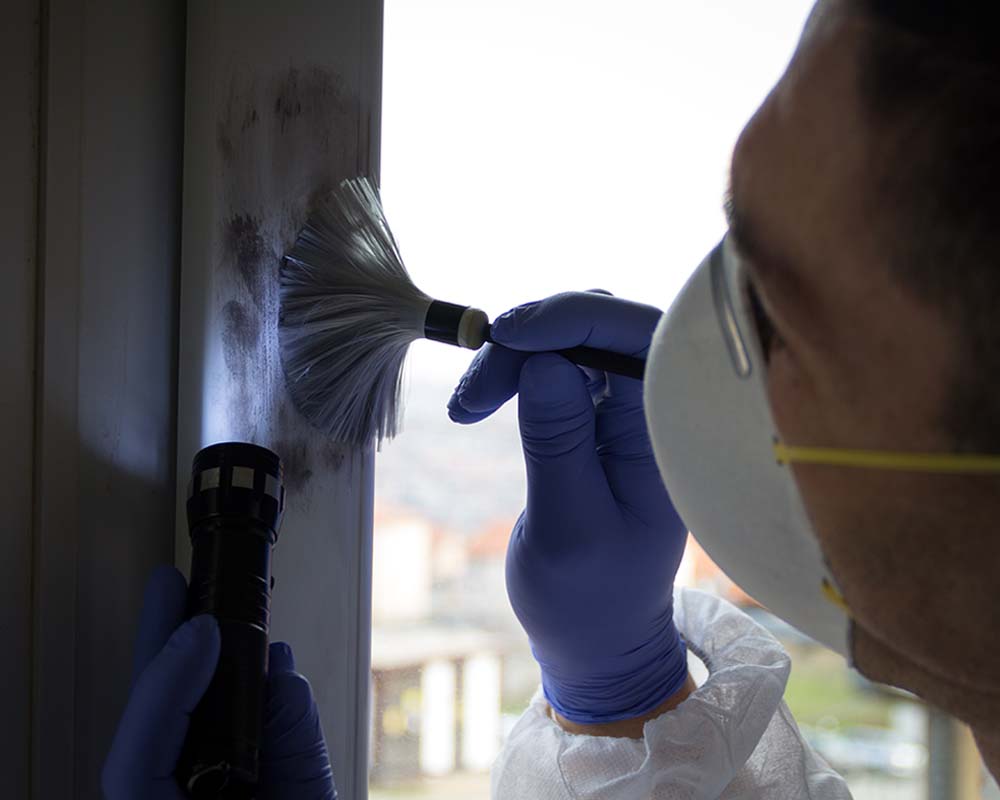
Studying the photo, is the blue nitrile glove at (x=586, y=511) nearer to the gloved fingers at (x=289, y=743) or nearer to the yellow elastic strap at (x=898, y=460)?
the gloved fingers at (x=289, y=743)

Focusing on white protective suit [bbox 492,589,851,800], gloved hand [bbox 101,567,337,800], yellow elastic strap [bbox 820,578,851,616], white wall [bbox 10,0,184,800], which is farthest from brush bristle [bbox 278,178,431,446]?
yellow elastic strap [bbox 820,578,851,616]

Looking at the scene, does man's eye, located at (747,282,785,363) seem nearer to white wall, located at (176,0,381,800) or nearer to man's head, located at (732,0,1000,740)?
man's head, located at (732,0,1000,740)

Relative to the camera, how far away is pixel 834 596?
0.46 m

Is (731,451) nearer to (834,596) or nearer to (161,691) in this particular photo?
(834,596)

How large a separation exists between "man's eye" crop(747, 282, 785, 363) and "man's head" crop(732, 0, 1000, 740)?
0.03 feet

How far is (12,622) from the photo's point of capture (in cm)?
65

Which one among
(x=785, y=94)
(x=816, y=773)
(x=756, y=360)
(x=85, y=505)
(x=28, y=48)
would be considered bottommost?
(x=816, y=773)

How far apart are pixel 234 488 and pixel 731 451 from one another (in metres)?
0.36

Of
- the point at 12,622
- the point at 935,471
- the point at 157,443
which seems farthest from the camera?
the point at 157,443

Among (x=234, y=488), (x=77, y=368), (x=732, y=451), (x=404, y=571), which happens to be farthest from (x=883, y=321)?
(x=404, y=571)

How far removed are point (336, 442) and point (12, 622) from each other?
0.31 m

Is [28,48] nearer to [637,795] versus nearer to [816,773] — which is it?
[637,795]

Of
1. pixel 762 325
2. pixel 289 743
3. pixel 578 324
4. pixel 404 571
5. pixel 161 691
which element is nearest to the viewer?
pixel 762 325

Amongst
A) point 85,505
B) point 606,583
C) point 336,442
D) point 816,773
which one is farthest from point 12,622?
point 816,773
